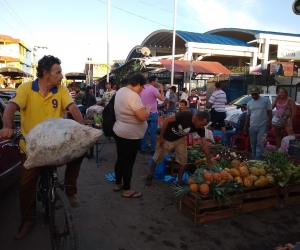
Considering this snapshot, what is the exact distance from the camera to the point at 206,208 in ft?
12.8

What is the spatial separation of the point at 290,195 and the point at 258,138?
82.7 inches

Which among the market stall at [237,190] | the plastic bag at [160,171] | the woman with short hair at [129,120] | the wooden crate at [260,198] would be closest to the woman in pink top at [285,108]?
the market stall at [237,190]

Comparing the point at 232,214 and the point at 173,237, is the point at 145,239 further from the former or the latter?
the point at 232,214

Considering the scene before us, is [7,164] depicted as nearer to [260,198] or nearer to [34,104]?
[34,104]

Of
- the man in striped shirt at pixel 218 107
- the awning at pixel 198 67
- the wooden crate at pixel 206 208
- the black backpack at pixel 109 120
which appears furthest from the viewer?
the awning at pixel 198 67

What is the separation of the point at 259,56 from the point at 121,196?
88.6 feet

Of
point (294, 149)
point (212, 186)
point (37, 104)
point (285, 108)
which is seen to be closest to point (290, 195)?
point (294, 149)

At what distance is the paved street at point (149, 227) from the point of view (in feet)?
10.8

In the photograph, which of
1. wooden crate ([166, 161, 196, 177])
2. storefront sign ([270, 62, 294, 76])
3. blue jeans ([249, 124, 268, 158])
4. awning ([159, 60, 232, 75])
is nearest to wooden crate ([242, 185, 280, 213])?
wooden crate ([166, 161, 196, 177])

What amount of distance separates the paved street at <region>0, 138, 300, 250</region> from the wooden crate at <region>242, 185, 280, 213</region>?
92 millimetres

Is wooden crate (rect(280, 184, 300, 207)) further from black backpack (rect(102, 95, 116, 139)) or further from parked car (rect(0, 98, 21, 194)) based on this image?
parked car (rect(0, 98, 21, 194))

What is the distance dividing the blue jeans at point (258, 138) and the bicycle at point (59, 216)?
497cm

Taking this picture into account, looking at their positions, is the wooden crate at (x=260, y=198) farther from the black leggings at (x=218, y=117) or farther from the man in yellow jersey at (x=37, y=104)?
the black leggings at (x=218, y=117)

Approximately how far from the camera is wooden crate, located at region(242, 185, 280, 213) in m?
4.15
